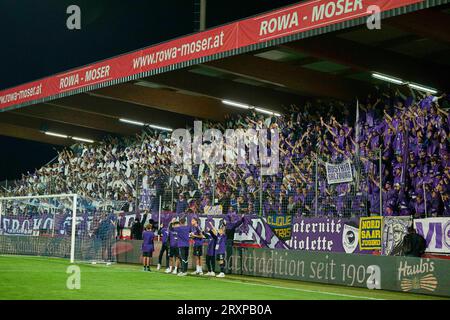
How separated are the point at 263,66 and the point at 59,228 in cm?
1189

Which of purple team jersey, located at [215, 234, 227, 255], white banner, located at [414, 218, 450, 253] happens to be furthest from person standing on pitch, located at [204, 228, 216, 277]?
white banner, located at [414, 218, 450, 253]

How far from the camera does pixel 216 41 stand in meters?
21.0

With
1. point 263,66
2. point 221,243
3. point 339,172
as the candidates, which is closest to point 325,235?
point 339,172

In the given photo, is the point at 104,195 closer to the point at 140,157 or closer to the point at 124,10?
the point at 140,157

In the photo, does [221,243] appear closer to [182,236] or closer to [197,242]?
[197,242]

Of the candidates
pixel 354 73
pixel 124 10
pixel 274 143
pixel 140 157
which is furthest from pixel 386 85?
pixel 124 10

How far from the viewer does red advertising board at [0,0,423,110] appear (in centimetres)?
1700

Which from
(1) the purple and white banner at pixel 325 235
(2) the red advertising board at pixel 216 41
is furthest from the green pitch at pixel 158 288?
(2) the red advertising board at pixel 216 41

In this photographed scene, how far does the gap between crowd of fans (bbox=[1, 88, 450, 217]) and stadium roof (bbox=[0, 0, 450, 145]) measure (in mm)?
974

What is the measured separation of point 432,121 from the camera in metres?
19.2

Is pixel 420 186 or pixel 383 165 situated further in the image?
pixel 383 165

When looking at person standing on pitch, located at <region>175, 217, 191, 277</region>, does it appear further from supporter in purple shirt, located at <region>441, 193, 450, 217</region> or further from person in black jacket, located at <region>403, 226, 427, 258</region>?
supporter in purple shirt, located at <region>441, 193, 450, 217</region>

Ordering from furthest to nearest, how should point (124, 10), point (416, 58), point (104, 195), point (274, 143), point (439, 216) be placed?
point (124, 10)
point (104, 195)
point (274, 143)
point (416, 58)
point (439, 216)

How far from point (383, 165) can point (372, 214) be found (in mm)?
1764
